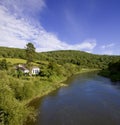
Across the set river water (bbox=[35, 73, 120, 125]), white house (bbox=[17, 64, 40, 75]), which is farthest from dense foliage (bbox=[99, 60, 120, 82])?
river water (bbox=[35, 73, 120, 125])

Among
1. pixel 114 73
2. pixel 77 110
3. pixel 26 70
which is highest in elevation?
pixel 114 73

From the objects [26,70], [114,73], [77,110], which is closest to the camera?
[77,110]

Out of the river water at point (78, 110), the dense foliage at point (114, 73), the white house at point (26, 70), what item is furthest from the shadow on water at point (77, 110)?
the dense foliage at point (114, 73)

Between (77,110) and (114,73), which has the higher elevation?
(114,73)

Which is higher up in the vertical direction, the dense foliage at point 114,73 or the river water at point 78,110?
the dense foliage at point 114,73

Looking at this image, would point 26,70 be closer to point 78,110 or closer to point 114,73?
point 114,73

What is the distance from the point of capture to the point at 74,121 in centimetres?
2411

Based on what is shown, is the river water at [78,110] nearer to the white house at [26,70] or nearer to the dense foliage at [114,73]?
the white house at [26,70]

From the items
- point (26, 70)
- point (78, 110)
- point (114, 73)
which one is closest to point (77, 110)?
point (78, 110)

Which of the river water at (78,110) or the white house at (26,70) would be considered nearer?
the river water at (78,110)

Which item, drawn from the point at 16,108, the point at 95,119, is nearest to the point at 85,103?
the point at 95,119

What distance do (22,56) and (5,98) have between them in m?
80.7

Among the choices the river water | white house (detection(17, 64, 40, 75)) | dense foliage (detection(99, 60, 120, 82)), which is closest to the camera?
the river water

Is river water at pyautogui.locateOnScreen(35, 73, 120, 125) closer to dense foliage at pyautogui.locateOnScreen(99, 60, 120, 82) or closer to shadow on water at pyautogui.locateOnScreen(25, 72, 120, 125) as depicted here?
shadow on water at pyautogui.locateOnScreen(25, 72, 120, 125)
